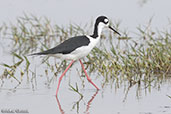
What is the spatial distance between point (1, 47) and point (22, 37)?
0.41m

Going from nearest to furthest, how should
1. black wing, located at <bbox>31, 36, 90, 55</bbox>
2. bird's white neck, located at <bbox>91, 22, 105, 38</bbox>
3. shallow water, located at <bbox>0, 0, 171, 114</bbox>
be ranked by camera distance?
shallow water, located at <bbox>0, 0, 171, 114</bbox>
black wing, located at <bbox>31, 36, 90, 55</bbox>
bird's white neck, located at <bbox>91, 22, 105, 38</bbox>

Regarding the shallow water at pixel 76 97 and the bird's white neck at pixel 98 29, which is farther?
the bird's white neck at pixel 98 29

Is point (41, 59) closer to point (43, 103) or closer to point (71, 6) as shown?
point (43, 103)

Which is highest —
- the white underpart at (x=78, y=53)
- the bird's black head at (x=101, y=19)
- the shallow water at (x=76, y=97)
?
the bird's black head at (x=101, y=19)

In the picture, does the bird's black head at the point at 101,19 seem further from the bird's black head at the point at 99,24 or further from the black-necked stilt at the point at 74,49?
the black-necked stilt at the point at 74,49

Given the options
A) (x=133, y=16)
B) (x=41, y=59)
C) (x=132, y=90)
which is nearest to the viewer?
(x=132, y=90)

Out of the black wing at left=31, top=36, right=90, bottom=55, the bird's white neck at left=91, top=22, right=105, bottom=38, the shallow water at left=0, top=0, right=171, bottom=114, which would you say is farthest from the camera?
the bird's white neck at left=91, top=22, right=105, bottom=38

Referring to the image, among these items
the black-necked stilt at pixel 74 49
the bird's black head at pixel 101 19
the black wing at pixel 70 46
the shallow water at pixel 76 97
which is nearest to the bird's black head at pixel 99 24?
the bird's black head at pixel 101 19

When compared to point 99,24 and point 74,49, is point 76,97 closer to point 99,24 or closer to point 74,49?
point 74,49

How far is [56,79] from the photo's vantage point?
8062 millimetres

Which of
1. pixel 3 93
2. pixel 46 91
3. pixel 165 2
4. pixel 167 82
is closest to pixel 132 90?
pixel 167 82

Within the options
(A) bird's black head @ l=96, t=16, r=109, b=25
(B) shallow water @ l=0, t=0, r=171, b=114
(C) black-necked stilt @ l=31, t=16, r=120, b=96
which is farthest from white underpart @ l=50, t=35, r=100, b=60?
(A) bird's black head @ l=96, t=16, r=109, b=25

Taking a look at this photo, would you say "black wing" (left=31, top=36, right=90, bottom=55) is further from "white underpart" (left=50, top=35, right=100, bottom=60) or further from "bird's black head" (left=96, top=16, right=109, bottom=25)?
"bird's black head" (left=96, top=16, right=109, bottom=25)

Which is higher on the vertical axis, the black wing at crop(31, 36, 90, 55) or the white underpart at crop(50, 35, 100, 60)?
the black wing at crop(31, 36, 90, 55)
